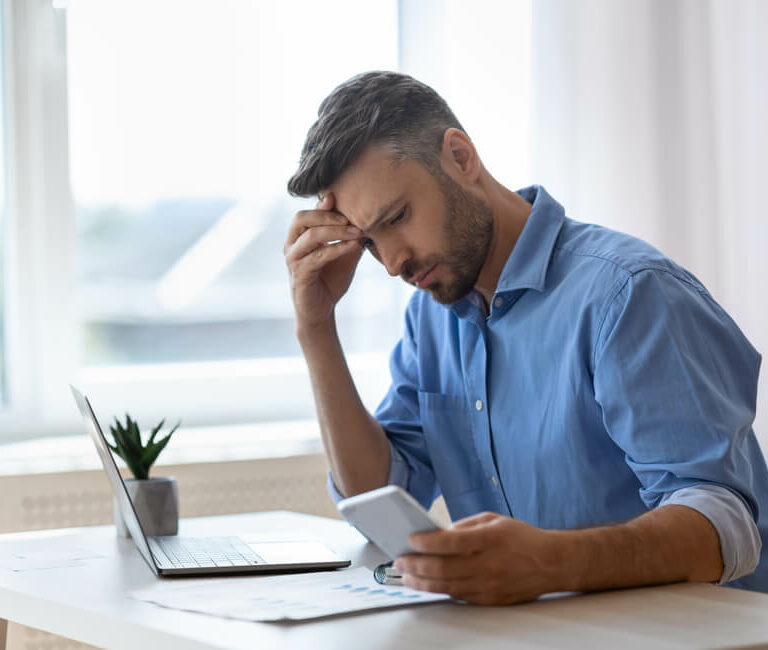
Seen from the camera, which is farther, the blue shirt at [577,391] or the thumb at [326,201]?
the thumb at [326,201]

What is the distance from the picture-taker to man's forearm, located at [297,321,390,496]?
5.59 feet

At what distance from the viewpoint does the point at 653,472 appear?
1267 millimetres

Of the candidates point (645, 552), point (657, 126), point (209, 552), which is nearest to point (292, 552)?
point (209, 552)

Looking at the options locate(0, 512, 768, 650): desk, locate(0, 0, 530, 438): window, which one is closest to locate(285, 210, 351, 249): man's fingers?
locate(0, 512, 768, 650): desk

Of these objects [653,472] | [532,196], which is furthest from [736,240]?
[653,472]

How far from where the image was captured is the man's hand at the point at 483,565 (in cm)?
100

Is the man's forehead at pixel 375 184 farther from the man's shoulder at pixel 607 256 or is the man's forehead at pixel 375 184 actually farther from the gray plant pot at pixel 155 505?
the gray plant pot at pixel 155 505

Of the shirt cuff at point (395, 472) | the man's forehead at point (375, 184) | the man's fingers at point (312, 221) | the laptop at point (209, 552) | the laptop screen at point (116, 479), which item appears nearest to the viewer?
the laptop at point (209, 552)

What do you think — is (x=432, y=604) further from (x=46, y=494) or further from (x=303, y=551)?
(x=46, y=494)

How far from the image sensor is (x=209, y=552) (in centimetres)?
139

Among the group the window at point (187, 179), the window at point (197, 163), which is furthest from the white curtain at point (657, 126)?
the window at point (197, 163)

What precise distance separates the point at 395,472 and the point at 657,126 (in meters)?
1.39

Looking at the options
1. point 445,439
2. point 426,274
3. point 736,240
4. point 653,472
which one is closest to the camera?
point 653,472

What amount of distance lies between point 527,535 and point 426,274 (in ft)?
2.00
